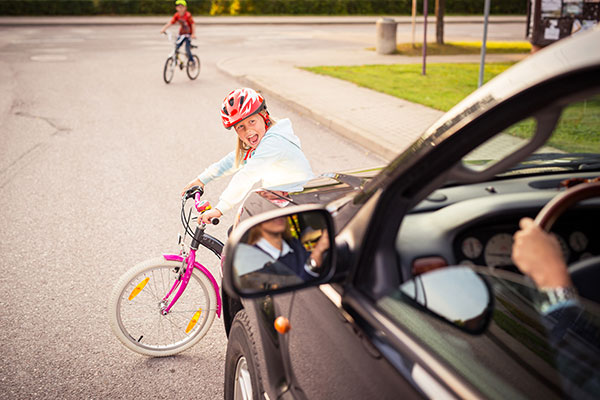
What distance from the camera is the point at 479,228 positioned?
5.06 ft

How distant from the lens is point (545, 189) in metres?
1.80

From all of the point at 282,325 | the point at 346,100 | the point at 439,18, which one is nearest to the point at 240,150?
the point at 282,325

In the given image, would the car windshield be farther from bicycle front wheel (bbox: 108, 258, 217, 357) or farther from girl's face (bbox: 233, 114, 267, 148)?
bicycle front wheel (bbox: 108, 258, 217, 357)

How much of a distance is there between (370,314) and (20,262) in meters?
4.12

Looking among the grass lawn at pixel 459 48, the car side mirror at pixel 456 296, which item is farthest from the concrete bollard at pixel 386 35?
the car side mirror at pixel 456 296

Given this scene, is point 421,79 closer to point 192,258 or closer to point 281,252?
point 192,258

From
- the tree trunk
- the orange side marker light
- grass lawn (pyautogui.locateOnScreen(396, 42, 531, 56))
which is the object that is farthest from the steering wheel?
the tree trunk

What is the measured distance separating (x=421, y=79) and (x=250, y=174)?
1024cm

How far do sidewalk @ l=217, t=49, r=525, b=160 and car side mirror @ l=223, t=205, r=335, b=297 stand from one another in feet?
18.3

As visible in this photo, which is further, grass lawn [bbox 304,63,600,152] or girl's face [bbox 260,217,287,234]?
grass lawn [bbox 304,63,600,152]

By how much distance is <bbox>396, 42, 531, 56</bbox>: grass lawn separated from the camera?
57.2 feet

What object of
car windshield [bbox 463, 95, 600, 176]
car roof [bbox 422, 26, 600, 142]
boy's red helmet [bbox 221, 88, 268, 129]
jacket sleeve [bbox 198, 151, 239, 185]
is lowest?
jacket sleeve [bbox 198, 151, 239, 185]

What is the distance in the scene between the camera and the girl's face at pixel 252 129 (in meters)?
3.06

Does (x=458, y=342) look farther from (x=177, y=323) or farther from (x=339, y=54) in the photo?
(x=339, y=54)
